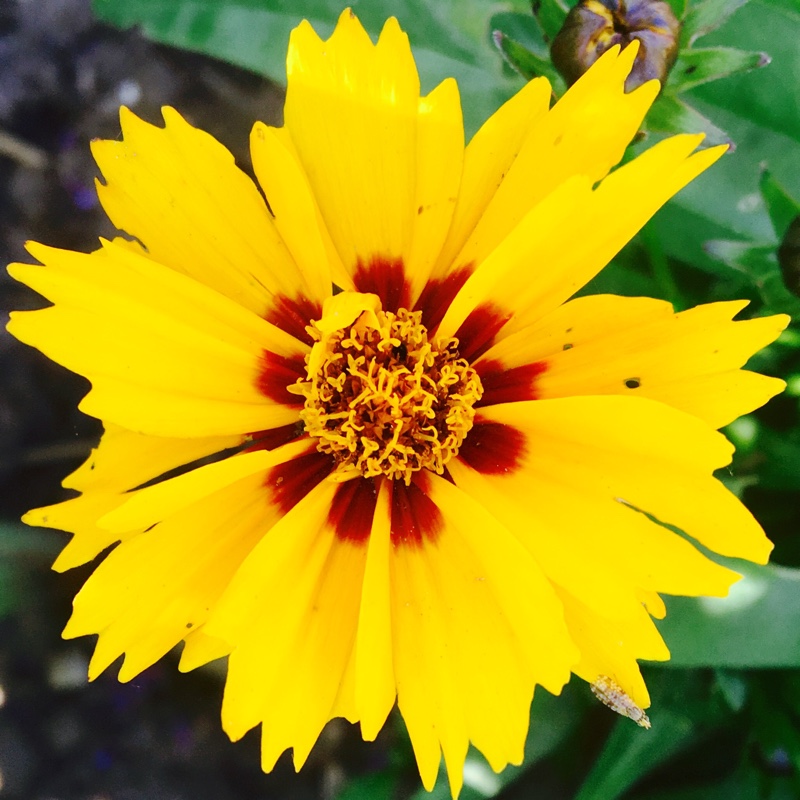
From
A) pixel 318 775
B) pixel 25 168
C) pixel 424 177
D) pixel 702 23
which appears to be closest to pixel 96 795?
pixel 318 775

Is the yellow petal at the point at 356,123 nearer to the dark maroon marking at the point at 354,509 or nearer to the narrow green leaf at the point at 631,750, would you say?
the dark maroon marking at the point at 354,509

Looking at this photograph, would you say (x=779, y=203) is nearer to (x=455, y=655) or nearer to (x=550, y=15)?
(x=550, y=15)

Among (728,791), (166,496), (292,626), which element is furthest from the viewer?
(728,791)

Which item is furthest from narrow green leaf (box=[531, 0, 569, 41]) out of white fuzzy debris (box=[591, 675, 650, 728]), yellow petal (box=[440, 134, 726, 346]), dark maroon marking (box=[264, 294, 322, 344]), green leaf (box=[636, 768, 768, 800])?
green leaf (box=[636, 768, 768, 800])

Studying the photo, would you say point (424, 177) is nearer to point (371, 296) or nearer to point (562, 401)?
point (371, 296)

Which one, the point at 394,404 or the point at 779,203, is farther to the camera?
the point at 779,203

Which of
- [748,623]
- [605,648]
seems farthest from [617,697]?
[748,623]

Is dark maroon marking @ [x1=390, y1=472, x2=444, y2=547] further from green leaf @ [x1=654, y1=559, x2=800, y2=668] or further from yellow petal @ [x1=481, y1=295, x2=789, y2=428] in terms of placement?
green leaf @ [x1=654, y1=559, x2=800, y2=668]

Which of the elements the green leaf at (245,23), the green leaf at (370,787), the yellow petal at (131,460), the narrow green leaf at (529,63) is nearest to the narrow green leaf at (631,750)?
the green leaf at (370,787)
